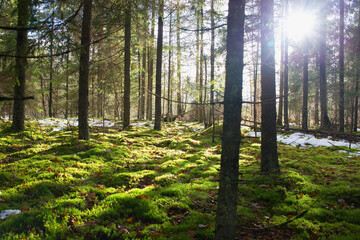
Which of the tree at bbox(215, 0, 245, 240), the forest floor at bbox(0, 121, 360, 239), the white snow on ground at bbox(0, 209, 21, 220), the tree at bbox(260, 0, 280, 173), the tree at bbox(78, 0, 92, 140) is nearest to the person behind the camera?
the tree at bbox(215, 0, 245, 240)

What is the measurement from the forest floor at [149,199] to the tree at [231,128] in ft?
0.97

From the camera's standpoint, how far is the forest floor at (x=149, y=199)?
2.86 m

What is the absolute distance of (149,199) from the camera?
3.70 metres

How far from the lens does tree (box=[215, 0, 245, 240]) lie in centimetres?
233

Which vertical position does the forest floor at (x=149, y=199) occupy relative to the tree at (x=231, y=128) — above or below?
below

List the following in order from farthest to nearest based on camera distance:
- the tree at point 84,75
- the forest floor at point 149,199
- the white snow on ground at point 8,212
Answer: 1. the tree at point 84,75
2. the white snow on ground at point 8,212
3. the forest floor at point 149,199

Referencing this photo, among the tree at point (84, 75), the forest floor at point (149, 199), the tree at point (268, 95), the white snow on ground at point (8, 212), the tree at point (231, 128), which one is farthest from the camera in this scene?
the tree at point (84, 75)

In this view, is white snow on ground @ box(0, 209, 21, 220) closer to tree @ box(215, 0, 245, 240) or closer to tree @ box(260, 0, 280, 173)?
tree @ box(215, 0, 245, 240)

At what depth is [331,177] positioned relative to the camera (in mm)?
5070

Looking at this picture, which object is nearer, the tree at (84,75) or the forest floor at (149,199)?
the forest floor at (149,199)

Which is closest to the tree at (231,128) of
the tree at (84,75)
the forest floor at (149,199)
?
the forest floor at (149,199)

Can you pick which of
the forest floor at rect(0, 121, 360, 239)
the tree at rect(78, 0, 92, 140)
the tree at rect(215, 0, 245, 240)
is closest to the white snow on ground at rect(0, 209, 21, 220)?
the forest floor at rect(0, 121, 360, 239)

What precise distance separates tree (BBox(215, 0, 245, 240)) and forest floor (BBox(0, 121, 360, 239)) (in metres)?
0.29

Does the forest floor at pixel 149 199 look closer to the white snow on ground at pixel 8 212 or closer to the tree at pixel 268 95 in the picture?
the white snow on ground at pixel 8 212
